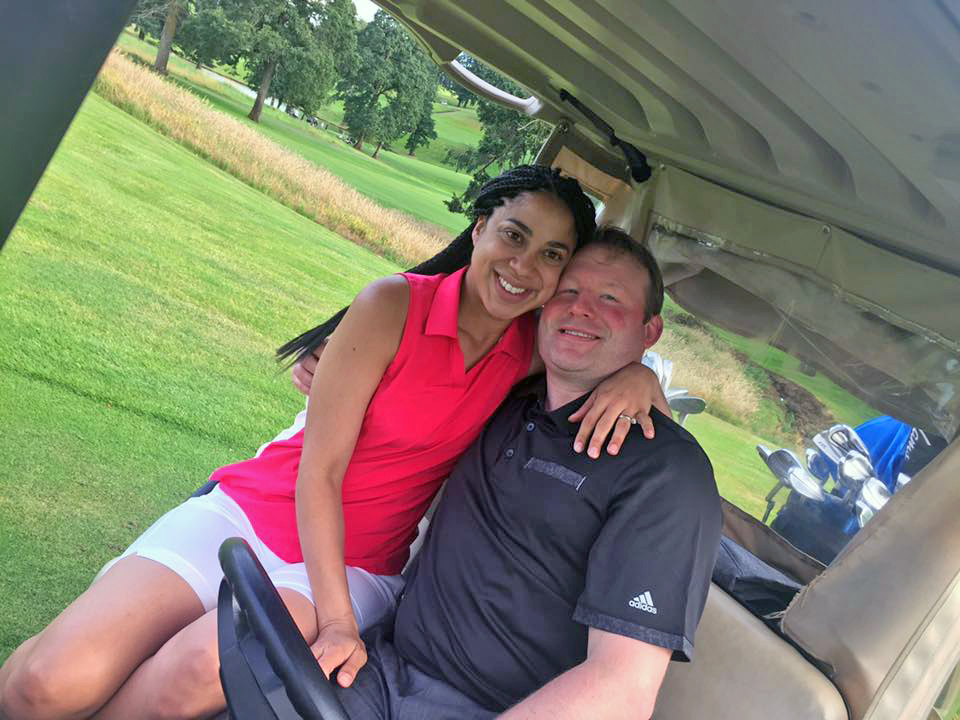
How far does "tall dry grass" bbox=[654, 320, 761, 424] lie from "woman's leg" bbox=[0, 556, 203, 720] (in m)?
1.57

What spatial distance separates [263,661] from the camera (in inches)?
47.4

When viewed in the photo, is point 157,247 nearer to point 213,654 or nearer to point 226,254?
point 226,254

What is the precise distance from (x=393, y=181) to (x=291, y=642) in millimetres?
19381

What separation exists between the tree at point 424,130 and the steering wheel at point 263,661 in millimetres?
19847

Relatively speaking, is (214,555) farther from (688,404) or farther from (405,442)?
(688,404)

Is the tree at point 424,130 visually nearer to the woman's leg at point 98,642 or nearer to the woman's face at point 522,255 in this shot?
the woman's face at point 522,255

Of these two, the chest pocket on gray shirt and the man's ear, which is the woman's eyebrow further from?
the chest pocket on gray shirt

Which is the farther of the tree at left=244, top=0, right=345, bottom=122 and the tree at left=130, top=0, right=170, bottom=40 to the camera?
the tree at left=244, top=0, right=345, bottom=122

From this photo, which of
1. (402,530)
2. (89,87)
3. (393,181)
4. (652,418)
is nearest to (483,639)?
(402,530)

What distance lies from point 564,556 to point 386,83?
1970cm

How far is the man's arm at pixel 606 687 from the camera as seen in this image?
1.65 metres

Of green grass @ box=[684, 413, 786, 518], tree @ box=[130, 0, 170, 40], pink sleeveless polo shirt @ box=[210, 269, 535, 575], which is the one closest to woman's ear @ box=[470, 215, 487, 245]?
pink sleeveless polo shirt @ box=[210, 269, 535, 575]

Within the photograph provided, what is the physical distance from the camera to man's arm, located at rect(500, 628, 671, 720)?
165 cm

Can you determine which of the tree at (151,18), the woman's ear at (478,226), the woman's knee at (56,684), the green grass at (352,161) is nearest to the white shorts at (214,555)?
the woman's knee at (56,684)
